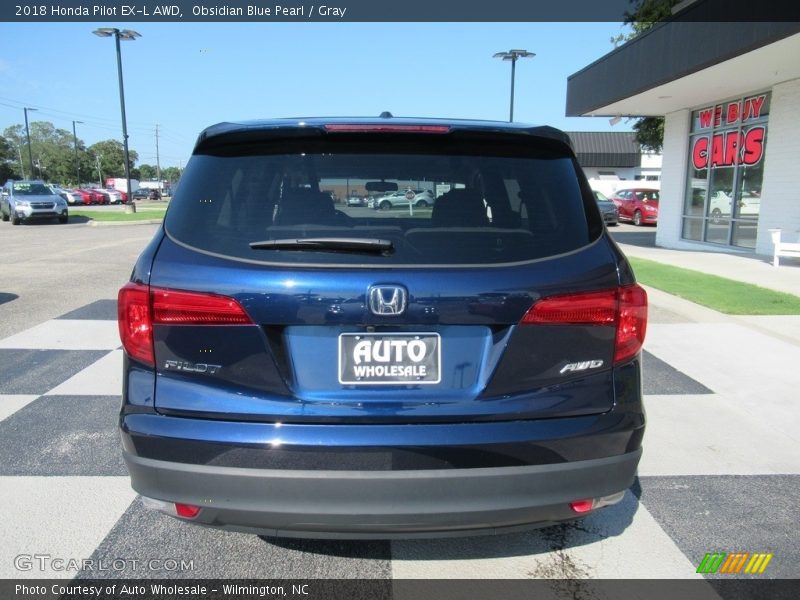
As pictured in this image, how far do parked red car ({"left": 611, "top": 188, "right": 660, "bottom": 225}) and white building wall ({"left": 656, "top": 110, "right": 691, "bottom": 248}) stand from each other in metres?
8.62

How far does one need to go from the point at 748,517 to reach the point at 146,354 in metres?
2.90

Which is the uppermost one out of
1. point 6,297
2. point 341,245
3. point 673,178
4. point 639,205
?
point 673,178

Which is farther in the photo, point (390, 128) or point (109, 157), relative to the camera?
point (109, 157)

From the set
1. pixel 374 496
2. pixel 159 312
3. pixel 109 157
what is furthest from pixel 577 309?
pixel 109 157

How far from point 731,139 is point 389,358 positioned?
1608 cm

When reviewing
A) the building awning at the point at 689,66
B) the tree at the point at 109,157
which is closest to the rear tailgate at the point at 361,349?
the building awning at the point at 689,66

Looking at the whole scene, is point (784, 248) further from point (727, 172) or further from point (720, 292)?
point (727, 172)

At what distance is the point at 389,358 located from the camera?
2.09 meters

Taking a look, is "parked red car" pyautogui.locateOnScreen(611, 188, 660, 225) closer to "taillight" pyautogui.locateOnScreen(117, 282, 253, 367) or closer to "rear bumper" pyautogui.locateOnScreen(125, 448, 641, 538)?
"rear bumper" pyautogui.locateOnScreen(125, 448, 641, 538)

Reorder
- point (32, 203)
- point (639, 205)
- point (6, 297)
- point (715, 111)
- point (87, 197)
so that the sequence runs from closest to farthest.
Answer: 1. point (6, 297)
2. point (715, 111)
3. point (32, 203)
4. point (639, 205)
5. point (87, 197)

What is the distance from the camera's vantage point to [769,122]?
13594 millimetres

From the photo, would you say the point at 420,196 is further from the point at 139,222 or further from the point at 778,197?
the point at 139,222

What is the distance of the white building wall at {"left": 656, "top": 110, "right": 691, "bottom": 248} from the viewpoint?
685 inches

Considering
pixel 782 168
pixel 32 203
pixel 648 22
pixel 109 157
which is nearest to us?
pixel 782 168
